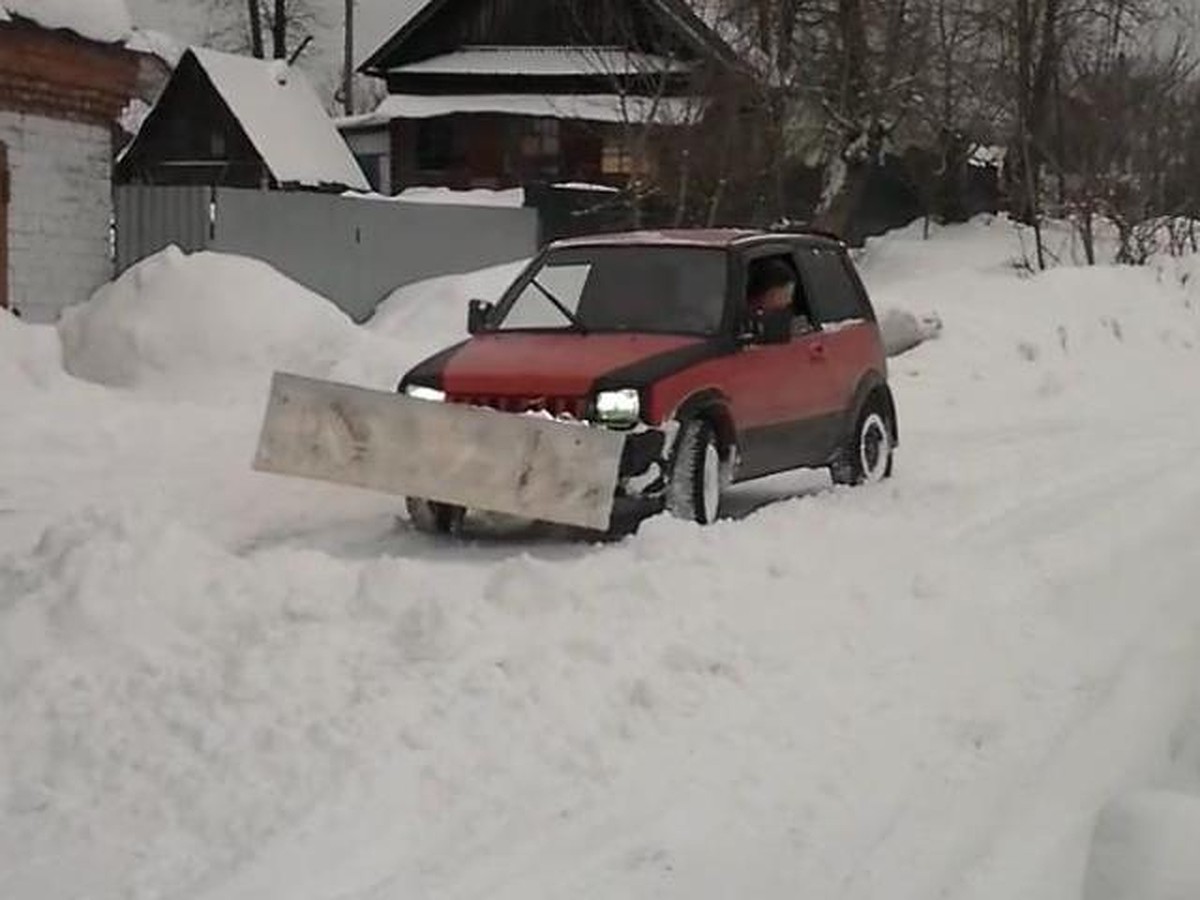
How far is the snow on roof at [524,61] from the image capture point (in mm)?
38125

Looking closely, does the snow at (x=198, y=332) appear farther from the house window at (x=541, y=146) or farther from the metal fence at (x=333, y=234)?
the house window at (x=541, y=146)

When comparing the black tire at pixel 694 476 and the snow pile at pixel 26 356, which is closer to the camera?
the black tire at pixel 694 476

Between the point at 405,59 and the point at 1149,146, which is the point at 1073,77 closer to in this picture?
the point at 1149,146

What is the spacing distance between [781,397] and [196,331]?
587 centimetres

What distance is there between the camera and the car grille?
882 cm

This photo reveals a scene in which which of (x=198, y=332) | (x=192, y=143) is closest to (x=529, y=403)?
(x=198, y=332)

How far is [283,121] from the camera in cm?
4006

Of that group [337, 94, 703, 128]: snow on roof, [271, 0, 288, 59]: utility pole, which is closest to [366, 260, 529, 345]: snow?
[337, 94, 703, 128]: snow on roof

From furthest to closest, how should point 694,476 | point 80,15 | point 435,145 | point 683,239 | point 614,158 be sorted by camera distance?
point 435,145 < point 614,158 < point 80,15 < point 683,239 < point 694,476

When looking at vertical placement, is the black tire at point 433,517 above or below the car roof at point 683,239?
below

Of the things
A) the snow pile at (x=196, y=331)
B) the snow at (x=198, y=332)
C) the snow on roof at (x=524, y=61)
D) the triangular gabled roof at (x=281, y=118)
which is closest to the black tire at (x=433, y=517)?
the snow at (x=198, y=332)

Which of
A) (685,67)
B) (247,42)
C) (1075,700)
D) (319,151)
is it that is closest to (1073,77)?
(685,67)

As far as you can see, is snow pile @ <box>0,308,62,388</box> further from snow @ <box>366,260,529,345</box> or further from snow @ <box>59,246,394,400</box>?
snow @ <box>366,260,529,345</box>

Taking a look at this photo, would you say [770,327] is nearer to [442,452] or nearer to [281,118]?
[442,452]
